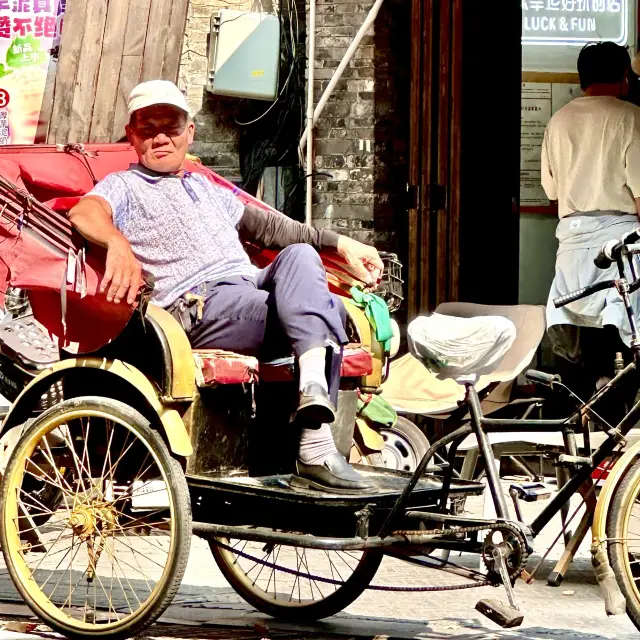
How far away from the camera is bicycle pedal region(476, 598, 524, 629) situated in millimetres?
4527

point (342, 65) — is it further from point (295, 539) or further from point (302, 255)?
point (295, 539)

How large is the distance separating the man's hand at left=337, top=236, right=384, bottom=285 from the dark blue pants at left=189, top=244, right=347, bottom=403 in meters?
0.36

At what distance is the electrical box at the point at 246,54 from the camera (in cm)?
977

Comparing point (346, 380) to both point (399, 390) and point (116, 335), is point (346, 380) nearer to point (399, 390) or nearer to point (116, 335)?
point (116, 335)

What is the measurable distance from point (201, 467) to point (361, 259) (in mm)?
1234

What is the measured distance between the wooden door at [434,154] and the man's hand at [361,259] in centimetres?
361

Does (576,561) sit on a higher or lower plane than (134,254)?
lower

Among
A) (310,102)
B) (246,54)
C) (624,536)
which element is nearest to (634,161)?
(310,102)

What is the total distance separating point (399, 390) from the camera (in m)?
8.82

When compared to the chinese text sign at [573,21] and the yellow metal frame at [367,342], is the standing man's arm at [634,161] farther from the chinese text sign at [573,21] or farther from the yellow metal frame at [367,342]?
the yellow metal frame at [367,342]

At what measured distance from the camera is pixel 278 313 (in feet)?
16.9

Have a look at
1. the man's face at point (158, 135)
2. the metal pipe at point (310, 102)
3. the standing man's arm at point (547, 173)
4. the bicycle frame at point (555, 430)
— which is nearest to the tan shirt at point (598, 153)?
the standing man's arm at point (547, 173)

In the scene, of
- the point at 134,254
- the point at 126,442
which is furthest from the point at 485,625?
the point at 134,254

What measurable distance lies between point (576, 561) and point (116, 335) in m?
2.96
